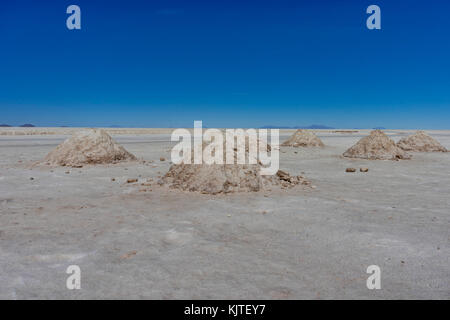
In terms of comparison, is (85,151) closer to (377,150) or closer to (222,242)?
(222,242)

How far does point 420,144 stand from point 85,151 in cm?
1933

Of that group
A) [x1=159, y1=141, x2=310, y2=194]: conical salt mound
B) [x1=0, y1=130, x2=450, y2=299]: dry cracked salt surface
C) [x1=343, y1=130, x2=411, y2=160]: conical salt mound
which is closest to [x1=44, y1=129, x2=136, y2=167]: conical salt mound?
[x1=0, y1=130, x2=450, y2=299]: dry cracked salt surface

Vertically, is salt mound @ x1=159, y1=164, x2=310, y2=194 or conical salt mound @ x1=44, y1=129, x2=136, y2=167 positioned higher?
conical salt mound @ x1=44, y1=129, x2=136, y2=167

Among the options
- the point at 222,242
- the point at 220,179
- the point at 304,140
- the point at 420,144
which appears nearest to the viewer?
the point at 222,242

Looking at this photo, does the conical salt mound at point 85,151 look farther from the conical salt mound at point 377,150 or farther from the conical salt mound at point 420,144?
the conical salt mound at point 420,144

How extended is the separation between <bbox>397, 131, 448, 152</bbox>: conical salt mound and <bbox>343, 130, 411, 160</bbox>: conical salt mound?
5.25 meters

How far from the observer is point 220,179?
8.05 metres

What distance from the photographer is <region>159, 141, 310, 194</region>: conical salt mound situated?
801cm

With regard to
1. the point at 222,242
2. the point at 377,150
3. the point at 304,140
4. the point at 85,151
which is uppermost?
the point at 304,140

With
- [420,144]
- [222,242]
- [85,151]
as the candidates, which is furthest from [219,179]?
[420,144]

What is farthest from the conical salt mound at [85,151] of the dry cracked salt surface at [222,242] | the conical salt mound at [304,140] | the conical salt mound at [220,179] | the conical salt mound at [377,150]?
the conical salt mound at [304,140]

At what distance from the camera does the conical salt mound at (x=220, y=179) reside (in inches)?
315

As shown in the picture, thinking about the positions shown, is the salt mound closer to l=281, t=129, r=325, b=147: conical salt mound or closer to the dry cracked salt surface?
the dry cracked salt surface
